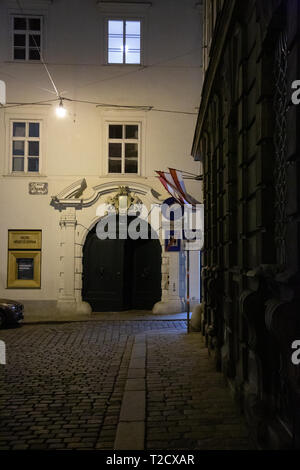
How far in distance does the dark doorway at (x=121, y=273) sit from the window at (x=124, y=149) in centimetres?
204

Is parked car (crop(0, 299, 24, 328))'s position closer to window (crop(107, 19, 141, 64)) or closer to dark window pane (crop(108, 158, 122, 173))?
dark window pane (crop(108, 158, 122, 173))

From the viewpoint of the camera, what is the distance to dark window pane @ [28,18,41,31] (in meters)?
17.4

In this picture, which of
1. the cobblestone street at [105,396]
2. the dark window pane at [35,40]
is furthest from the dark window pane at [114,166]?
the cobblestone street at [105,396]

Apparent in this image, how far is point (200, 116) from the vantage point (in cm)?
1075

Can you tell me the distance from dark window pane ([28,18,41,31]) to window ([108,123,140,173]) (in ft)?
15.2

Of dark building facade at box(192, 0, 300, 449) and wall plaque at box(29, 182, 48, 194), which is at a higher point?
wall plaque at box(29, 182, 48, 194)

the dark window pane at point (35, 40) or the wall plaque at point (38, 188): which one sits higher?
the dark window pane at point (35, 40)

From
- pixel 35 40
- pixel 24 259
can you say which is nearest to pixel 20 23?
pixel 35 40

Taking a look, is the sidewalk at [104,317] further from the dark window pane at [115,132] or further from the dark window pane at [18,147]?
the dark window pane at [115,132]

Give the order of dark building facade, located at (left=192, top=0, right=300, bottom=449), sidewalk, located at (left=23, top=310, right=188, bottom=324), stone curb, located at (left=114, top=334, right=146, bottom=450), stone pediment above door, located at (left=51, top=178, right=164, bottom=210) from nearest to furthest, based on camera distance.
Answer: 1. dark building facade, located at (left=192, top=0, right=300, bottom=449)
2. stone curb, located at (left=114, top=334, right=146, bottom=450)
3. sidewalk, located at (left=23, top=310, right=188, bottom=324)
4. stone pediment above door, located at (left=51, top=178, right=164, bottom=210)

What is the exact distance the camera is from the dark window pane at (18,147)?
1720cm

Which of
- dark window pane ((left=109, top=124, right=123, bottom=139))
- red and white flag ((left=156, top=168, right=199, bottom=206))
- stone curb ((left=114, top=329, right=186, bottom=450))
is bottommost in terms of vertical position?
stone curb ((left=114, top=329, right=186, bottom=450))

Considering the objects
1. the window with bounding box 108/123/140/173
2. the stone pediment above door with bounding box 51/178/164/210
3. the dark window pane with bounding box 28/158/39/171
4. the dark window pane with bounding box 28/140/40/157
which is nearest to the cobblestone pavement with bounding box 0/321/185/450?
the stone pediment above door with bounding box 51/178/164/210

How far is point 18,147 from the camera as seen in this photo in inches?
678
